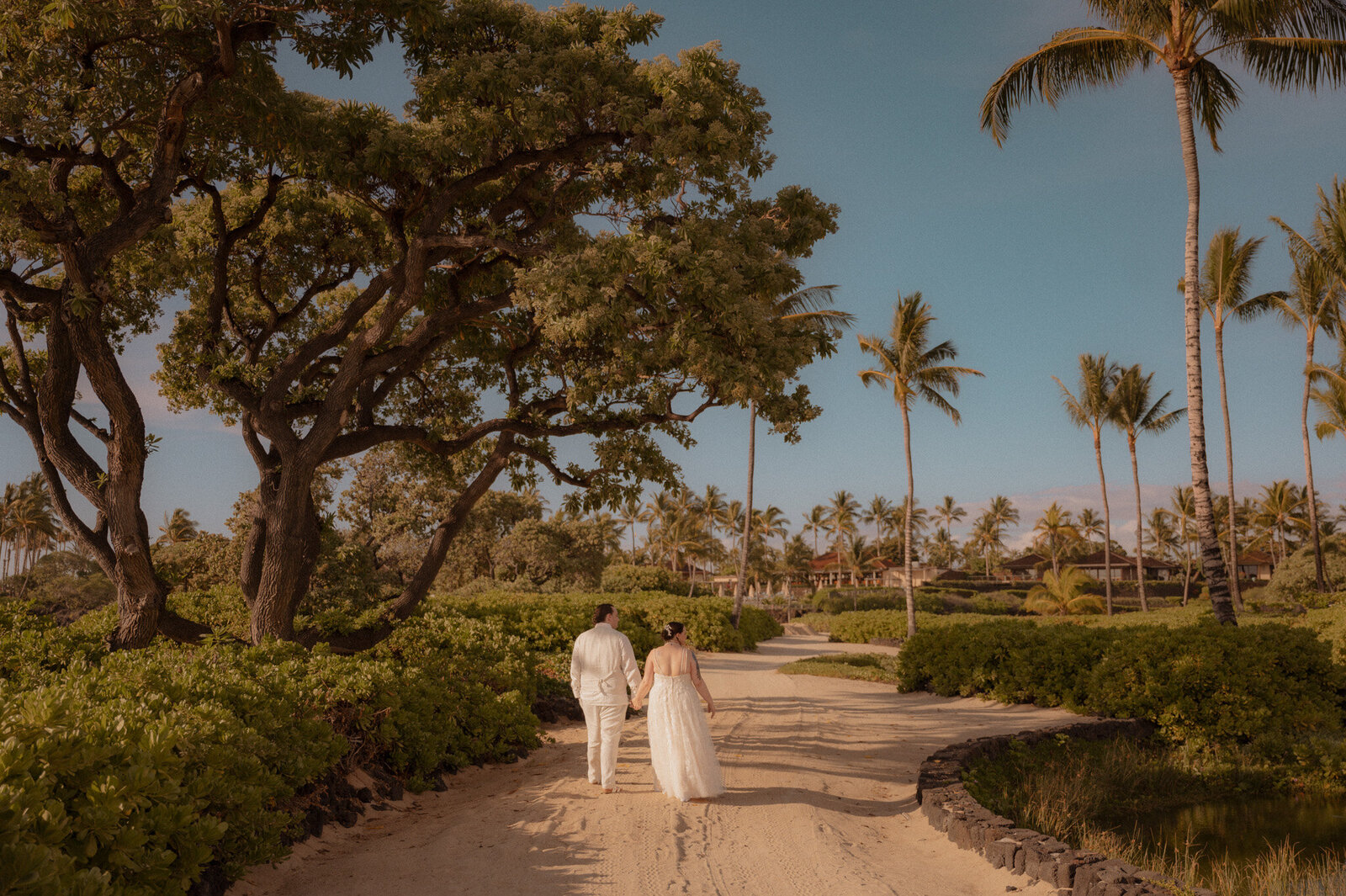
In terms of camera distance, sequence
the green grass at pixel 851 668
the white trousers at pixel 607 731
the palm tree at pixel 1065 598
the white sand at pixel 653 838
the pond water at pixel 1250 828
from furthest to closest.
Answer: the palm tree at pixel 1065 598 < the green grass at pixel 851 668 < the pond water at pixel 1250 828 < the white trousers at pixel 607 731 < the white sand at pixel 653 838

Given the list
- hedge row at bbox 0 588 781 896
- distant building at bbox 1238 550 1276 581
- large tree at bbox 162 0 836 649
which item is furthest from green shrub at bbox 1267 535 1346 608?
distant building at bbox 1238 550 1276 581

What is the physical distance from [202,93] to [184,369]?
4.48 metres

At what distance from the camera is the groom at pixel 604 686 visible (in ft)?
22.7

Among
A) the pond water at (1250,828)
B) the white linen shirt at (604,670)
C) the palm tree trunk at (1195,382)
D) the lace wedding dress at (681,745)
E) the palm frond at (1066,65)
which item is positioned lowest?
the pond water at (1250,828)

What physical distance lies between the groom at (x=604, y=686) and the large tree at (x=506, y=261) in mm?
2570

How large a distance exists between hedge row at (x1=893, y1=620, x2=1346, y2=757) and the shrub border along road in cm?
352

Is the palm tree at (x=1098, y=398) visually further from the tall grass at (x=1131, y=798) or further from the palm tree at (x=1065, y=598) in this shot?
the tall grass at (x=1131, y=798)

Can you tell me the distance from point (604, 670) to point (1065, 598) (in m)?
32.4

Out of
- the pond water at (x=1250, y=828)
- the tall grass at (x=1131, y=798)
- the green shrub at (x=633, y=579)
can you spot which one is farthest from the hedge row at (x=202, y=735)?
the green shrub at (x=633, y=579)

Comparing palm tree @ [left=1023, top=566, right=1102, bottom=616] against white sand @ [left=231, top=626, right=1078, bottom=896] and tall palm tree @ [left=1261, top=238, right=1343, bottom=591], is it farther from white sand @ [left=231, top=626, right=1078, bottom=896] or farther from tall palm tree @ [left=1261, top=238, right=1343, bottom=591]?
white sand @ [left=231, top=626, right=1078, bottom=896]

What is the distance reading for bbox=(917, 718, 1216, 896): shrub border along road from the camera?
15.9 feet

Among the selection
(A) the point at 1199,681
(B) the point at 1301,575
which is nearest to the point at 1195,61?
(A) the point at 1199,681

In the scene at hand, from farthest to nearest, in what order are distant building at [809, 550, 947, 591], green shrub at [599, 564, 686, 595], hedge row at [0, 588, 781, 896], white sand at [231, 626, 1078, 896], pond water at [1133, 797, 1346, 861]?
distant building at [809, 550, 947, 591] → green shrub at [599, 564, 686, 595] → pond water at [1133, 797, 1346, 861] → white sand at [231, 626, 1078, 896] → hedge row at [0, 588, 781, 896]

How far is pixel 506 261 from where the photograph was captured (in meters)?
10.8
